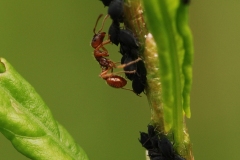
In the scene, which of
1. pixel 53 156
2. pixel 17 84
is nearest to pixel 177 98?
pixel 53 156

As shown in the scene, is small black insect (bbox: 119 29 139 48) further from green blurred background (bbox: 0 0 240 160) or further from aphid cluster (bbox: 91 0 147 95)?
green blurred background (bbox: 0 0 240 160)

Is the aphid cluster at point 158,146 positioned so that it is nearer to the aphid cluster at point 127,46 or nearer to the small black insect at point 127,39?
the aphid cluster at point 127,46

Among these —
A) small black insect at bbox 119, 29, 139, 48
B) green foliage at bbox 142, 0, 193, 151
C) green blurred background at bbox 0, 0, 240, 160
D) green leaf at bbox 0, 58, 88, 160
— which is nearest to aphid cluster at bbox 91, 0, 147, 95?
small black insect at bbox 119, 29, 139, 48

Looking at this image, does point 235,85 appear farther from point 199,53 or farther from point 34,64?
point 34,64

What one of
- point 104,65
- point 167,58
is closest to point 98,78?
point 104,65

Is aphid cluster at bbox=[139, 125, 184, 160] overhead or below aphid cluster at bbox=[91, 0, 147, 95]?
below

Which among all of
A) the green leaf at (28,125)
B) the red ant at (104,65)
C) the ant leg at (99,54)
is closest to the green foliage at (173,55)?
the green leaf at (28,125)
